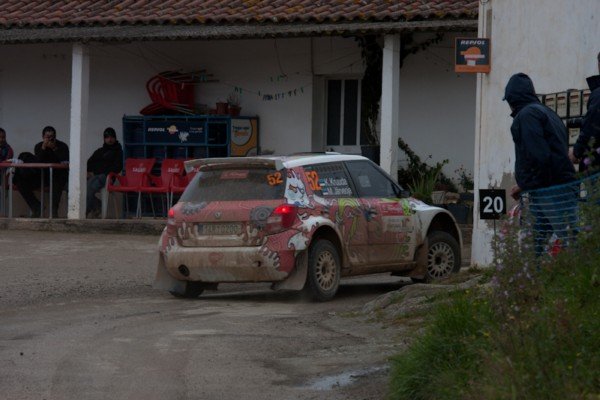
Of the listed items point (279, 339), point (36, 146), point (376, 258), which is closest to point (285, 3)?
point (36, 146)

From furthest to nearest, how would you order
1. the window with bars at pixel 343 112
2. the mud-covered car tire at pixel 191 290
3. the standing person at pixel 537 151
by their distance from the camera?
the window with bars at pixel 343 112 < the mud-covered car tire at pixel 191 290 < the standing person at pixel 537 151

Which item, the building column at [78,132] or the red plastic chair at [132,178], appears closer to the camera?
the building column at [78,132]

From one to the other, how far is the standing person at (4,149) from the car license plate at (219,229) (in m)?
11.5

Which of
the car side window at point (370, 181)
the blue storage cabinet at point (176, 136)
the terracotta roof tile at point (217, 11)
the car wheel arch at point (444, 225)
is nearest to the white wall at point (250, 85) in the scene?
the blue storage cabinet at point (176, 136)

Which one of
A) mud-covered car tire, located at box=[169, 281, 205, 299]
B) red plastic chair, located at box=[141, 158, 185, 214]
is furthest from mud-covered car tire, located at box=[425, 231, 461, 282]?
red plastic chair, located at box=[141, 158, 185, 214]

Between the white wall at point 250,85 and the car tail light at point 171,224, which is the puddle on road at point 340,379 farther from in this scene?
the white wall at point 250,85

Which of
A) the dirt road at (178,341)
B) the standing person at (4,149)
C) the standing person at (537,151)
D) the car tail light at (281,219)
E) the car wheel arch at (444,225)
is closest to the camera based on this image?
the dirt road at (178,341)

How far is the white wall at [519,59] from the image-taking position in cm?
1410

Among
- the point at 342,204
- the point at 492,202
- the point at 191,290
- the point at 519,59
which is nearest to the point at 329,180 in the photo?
the point at 342,204

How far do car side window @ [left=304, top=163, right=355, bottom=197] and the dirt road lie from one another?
120 centimetres

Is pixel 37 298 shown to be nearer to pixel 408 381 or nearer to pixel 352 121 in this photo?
pixel 408 381

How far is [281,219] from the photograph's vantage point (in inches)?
533

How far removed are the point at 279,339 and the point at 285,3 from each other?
491 inches

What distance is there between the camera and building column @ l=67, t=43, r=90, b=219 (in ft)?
75.8
